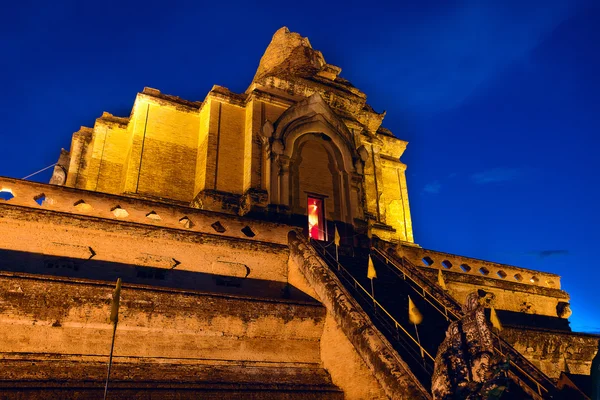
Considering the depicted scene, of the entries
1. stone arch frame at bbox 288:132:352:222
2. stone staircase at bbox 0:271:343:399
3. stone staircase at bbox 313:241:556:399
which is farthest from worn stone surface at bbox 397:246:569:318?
stone staircase at bbox 0:271:343:399

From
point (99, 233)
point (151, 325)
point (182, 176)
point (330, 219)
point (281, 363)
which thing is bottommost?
point (281, 363)

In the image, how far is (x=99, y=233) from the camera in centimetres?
1201

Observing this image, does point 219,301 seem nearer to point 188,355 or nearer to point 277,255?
point 188,355

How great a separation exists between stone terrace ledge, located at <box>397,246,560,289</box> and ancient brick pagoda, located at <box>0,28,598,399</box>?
69 mm

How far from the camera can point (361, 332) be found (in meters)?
9.48

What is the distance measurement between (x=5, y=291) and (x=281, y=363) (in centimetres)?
548

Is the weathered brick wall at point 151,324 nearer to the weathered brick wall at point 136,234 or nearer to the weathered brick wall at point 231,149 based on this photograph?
the weathered brick wall at point 136,234

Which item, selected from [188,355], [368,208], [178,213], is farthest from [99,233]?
[368,208]

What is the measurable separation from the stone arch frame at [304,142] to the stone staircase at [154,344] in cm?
777

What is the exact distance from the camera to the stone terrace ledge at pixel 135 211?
11.8 m

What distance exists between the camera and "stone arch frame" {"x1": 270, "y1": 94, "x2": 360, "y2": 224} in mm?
18156

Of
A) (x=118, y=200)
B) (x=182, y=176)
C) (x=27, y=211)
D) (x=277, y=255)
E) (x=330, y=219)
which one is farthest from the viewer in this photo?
(x=182, y=176)

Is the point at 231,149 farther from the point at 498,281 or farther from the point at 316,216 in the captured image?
the point at 498,281

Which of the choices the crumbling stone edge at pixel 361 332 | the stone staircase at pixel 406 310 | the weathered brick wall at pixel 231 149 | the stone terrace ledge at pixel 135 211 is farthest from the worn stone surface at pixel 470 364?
the weathered brick wall at pixel 231 149
